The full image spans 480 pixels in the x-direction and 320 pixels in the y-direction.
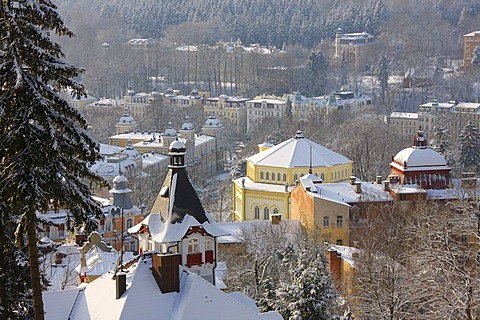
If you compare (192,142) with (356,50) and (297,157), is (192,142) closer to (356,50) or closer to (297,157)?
(297,157)

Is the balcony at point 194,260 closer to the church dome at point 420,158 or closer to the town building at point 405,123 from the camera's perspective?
the church dome at point 420,158

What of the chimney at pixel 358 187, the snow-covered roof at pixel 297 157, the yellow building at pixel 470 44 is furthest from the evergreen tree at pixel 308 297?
the yellow building at pixel 470 44

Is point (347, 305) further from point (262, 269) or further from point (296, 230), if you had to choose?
point (296, 230)

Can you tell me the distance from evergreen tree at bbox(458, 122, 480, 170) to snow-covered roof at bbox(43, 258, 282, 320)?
39.8 meters

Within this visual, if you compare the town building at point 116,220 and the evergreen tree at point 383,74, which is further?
the evergreen tree at point 383,74

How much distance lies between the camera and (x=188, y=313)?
59.1 ft

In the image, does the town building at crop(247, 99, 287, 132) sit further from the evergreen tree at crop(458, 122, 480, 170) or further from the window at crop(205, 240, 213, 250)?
the window at crop(205, 240, 213, 250)

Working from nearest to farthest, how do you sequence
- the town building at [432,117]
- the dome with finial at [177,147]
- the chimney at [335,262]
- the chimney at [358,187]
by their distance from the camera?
the dome with finial at [177,147] < the chimney at [335,262] < the chimney at [358,187] < the town building at [432,117]

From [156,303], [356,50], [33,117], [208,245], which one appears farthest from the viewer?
[356,50]

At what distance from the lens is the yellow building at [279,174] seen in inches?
1805

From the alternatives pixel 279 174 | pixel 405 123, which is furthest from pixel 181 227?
pixel 405 123

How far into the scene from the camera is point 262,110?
88.9 m

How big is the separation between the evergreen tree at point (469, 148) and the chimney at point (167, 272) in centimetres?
4062

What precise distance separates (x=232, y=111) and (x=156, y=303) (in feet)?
237
